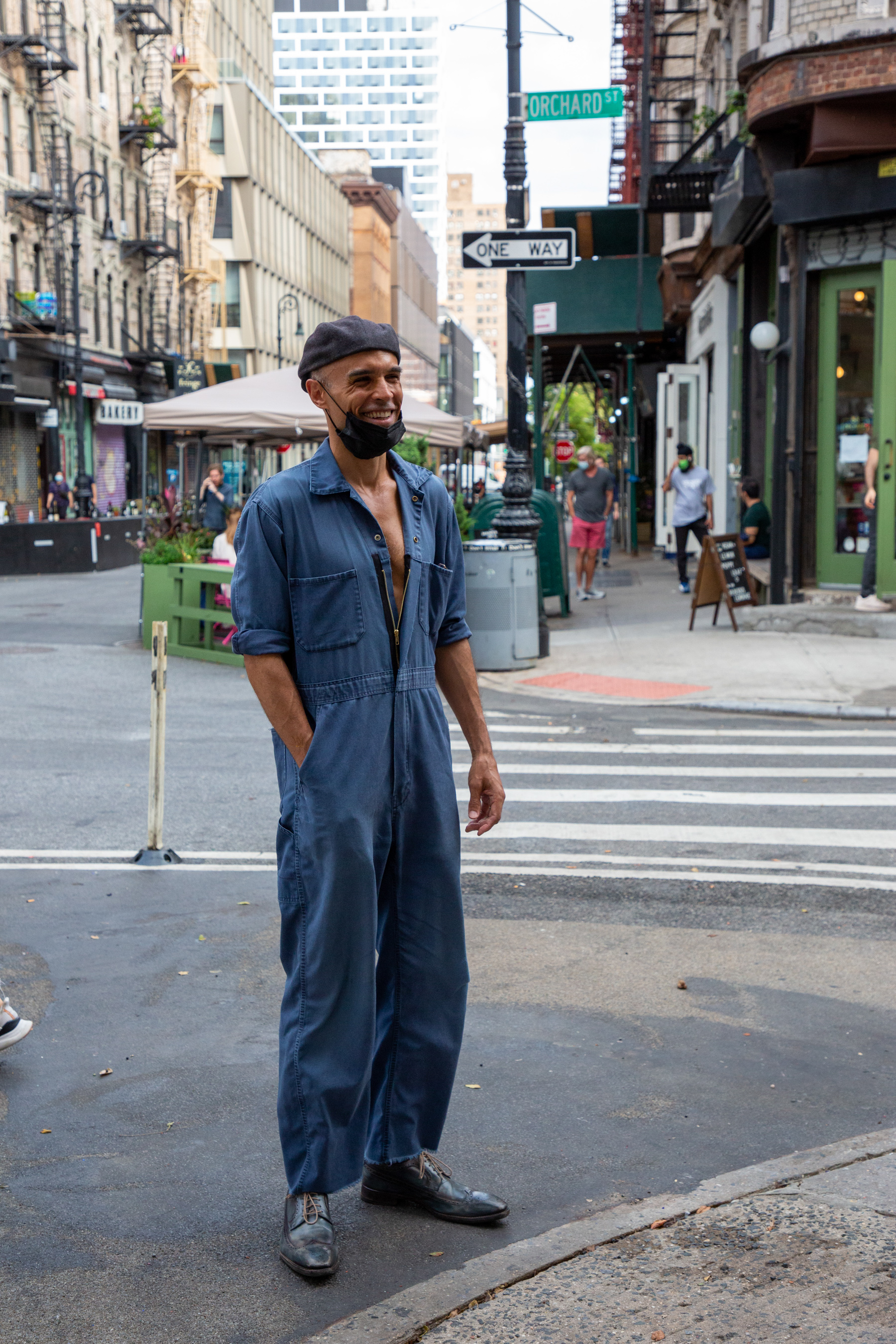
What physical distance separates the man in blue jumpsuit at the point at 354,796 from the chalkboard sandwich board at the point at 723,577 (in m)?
11.7

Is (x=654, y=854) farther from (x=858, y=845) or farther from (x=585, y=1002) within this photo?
(x=585, y=1002)

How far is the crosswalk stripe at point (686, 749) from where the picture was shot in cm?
982

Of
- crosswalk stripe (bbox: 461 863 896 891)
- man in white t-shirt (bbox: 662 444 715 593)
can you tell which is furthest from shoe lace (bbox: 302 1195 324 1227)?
man in white t-shirt (bbox: 662 444 715 593)

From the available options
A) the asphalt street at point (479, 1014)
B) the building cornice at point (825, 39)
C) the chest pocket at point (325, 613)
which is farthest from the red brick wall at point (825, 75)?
the chest pocket at point (325, 613)

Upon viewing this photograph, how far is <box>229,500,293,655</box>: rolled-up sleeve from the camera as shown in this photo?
3.30 meters

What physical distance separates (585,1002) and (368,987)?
6.22 feet

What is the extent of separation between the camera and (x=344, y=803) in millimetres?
3270

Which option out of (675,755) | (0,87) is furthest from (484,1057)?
(0,87)

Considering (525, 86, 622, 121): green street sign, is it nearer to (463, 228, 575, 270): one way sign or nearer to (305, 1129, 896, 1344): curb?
(463, 228, 575, 270): one way sign

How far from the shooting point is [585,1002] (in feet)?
16.7

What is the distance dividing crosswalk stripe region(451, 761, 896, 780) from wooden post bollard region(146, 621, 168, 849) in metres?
2.39

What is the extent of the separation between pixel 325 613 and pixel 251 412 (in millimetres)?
14453

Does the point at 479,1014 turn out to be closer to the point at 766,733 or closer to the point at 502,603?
the point at 766,733

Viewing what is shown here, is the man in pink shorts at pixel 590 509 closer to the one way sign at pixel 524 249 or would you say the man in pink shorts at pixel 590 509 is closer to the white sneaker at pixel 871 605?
the white sneaker at pixel 871 605
